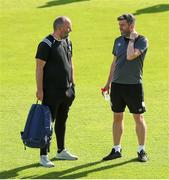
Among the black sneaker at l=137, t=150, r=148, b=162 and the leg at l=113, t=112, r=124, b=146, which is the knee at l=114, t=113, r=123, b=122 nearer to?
the leg at l=113, t=112, r=124, b=146

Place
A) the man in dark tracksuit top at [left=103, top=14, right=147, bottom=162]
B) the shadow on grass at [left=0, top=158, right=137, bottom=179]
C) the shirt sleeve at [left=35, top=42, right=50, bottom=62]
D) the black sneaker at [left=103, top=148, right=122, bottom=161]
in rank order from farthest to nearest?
the black sneaker at [left=103, top=148, right=122, bottom=161], the man in dark tracksuit top at [left=103, top=14, right=147, bottom=162], the shirt sleeve at [left=35, top=42, right=50, bottom=62], the shadow on grass at [left=0, top=158, right=137, bottom=179]

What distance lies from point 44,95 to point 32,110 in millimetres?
262

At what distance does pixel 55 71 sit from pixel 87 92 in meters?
4.97

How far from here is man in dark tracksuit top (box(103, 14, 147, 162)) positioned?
28.4 feet

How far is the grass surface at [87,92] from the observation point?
344 inches

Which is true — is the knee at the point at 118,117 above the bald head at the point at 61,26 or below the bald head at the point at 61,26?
below

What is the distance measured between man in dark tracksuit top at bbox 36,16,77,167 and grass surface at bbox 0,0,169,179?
63 cm

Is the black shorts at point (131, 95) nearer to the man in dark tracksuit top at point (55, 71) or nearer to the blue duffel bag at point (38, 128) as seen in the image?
the man in dark tracksuit top at point (55, 71)

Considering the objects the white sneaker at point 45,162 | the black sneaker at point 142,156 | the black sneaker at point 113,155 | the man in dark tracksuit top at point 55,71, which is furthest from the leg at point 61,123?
the black sneaker at point 142,156

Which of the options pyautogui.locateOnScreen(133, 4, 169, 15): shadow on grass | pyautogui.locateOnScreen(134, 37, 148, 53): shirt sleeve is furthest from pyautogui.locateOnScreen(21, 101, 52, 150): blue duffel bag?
pyautogui.locateOnScreen(133, 4, 169, 15): shadow on grass

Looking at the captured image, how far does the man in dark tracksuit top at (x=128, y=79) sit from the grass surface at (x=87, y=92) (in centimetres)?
39

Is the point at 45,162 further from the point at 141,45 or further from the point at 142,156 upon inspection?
the point at 141,45

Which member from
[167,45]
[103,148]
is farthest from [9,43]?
[103,148]

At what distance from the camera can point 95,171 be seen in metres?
8.55
